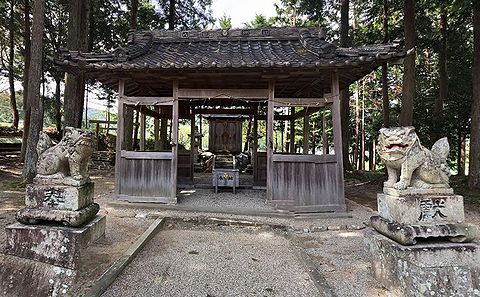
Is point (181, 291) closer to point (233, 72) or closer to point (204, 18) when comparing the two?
point (233, 72)

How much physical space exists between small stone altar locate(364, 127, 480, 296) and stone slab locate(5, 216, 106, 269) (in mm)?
3668

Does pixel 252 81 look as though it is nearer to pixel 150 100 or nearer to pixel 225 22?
pixel 150 100

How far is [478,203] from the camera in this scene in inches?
321

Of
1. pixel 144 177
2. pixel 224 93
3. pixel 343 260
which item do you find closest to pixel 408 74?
pixel 224 93

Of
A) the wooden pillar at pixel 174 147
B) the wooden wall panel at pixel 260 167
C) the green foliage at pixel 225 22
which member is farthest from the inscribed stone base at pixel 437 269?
the green foliage at pixel 225 22

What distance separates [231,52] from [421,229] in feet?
22.3

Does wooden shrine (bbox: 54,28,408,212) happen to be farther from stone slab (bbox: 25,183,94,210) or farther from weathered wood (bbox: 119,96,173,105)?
stone slab (bbox: 25,183,94,210)

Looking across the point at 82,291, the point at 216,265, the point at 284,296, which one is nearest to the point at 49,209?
the point at 82,291

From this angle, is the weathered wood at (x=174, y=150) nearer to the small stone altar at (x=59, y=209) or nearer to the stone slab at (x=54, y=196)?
the small stone altar at (x=59, y=209)

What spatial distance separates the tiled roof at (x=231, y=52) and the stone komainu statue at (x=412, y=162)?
3454mm

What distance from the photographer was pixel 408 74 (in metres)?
10.7

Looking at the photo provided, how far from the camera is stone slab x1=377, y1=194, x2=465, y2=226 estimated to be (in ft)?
10.2

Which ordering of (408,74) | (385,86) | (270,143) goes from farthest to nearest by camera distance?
(385,86), (408,74), (270,143)

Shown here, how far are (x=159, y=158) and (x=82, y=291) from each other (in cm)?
439
